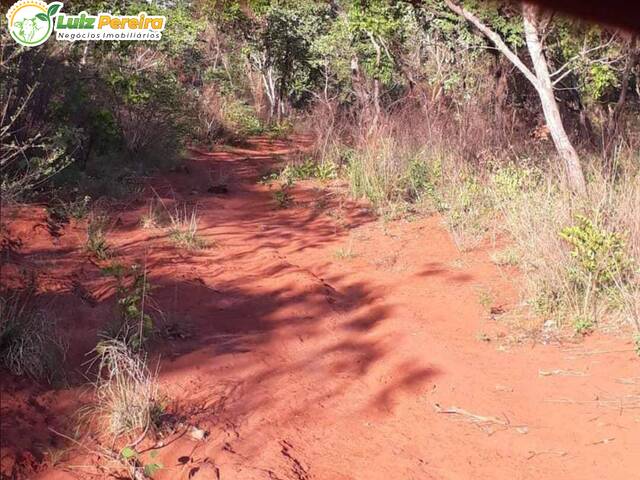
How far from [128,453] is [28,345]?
0.90 metres

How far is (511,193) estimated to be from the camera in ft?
23.4

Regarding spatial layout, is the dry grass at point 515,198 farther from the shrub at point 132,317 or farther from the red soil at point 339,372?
the shrub at point 132,317

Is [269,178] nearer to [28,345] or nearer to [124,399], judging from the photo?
[28,345]

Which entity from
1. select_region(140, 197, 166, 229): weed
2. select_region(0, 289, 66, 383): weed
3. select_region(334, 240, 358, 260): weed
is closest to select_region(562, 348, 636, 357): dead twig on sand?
select_region(334, 240, 358, 260): weed

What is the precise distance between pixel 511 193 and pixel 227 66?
16417 millimetres

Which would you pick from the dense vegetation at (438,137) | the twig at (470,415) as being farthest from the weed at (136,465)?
the twig at (470,415)

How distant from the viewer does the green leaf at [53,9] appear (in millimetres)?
8355

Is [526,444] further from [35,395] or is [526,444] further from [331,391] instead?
[35,395]

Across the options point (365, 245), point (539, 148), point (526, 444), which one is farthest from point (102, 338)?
point (539, 148)

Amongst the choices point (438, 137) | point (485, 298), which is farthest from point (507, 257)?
point (438, 137)

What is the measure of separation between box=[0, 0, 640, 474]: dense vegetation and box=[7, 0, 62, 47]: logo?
19cm

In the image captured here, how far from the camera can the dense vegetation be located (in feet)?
17.7

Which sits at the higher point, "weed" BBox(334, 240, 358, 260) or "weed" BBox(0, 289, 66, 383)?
"weed" BBox(0, 289, 66, 383)

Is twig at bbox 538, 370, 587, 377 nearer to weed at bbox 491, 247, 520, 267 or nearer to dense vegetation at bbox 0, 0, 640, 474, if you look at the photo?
dense vegetation at bbox 0, 0, 640, 474
